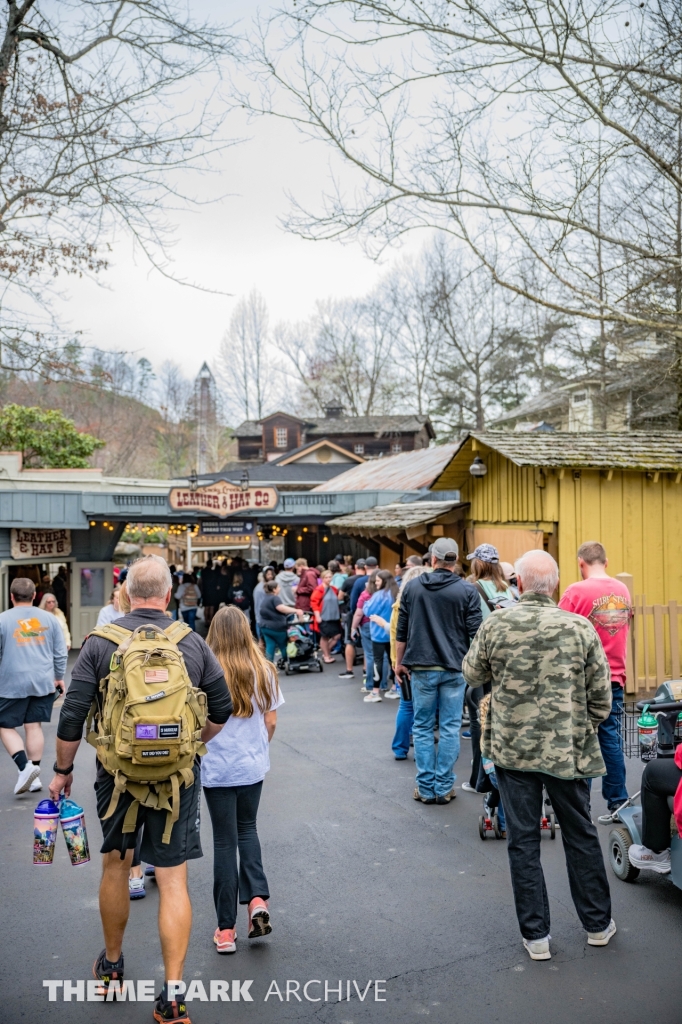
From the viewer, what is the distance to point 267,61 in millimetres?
9805

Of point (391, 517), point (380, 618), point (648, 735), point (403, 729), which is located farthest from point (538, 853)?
point (391, 517)

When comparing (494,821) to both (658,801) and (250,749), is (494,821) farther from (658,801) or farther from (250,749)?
(250,749)

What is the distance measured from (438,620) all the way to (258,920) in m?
2.90

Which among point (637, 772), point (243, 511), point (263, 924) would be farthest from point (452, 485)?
point (263, 924)

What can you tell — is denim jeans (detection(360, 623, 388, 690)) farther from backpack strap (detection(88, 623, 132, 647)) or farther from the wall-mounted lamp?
backpack strap (detection(88, 623, 132, 647))

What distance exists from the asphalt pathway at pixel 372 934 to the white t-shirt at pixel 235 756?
83 centimetres

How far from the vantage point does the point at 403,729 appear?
7.49m

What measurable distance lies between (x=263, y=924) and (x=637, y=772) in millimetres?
4117

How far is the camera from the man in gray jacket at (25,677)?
6699 mm

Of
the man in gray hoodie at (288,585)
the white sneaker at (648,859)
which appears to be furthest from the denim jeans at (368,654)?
the white sneaker at (648,859)

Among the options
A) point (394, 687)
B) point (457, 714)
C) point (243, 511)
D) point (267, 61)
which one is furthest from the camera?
point (243, 511)

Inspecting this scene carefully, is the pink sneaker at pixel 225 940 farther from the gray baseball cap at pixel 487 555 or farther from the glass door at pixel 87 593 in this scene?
the glass door at pixel 87 593

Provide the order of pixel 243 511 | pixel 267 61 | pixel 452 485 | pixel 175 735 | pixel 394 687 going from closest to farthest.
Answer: pixel 175 735 < pixel 267 61 < pixel 394 687 < pixel 452 485 < pixel 243 511

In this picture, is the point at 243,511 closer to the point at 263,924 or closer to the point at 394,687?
the point at 394,687
